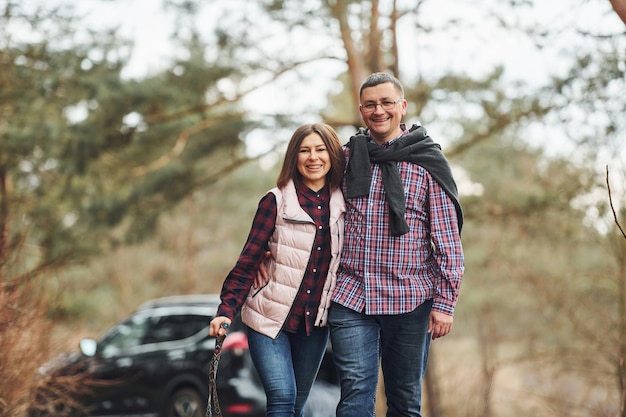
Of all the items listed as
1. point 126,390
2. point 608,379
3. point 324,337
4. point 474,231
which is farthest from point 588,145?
point 474,231

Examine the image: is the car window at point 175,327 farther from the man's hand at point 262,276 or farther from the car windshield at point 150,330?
the man's hand at point 262,276

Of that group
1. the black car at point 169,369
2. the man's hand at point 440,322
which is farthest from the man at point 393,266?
the black car at point 169,369

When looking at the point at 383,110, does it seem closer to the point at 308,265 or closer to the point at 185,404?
the point at 308,265

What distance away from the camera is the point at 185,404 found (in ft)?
24.6

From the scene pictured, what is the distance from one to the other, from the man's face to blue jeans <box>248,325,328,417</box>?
43.0 inches

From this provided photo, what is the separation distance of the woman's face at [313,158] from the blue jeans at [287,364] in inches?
31.5

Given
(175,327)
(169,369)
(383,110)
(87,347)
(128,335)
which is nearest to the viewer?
(383,110)

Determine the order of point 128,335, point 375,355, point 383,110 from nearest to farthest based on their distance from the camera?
point 375,355
point 383,110
point 128,335

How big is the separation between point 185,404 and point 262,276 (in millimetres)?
3632

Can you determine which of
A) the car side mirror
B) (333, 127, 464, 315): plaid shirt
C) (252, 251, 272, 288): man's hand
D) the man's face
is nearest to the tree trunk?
the man's face

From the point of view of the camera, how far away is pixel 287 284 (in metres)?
4.14

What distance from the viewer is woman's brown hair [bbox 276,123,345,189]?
424 centimetres

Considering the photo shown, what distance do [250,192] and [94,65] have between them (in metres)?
12.6

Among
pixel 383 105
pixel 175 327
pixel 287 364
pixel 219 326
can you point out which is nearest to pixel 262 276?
pixel 219 326
